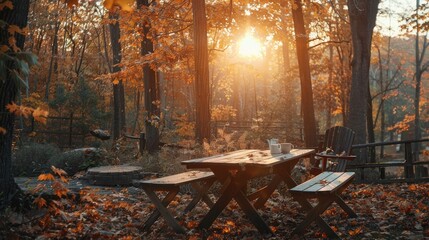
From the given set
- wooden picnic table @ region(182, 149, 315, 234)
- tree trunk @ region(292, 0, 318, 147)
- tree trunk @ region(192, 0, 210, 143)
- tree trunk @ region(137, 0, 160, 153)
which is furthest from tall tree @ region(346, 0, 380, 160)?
wooden picnic table @ region(182, 149, 315, 234)

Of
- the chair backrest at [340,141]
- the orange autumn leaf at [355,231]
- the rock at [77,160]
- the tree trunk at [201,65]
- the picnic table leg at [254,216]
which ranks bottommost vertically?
the orange autumn leaf at [355,231]

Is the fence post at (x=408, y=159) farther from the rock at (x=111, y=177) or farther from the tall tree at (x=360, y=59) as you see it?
the rock at (x=111, y=177)

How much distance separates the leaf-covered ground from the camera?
208 inches

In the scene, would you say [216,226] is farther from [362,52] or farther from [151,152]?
[362,52]

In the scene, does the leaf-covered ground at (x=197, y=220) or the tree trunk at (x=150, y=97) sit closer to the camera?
the leaf-covered ground at (x=197, y=220)

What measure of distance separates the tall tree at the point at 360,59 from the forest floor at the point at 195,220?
6.76m

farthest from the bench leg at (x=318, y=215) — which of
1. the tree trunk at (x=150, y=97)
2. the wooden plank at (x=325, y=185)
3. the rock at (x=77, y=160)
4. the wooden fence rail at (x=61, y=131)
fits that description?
the wooden fence rail at (x=61, y=131)

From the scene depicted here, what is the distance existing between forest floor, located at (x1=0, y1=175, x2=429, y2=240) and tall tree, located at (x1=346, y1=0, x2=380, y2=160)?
266 inches

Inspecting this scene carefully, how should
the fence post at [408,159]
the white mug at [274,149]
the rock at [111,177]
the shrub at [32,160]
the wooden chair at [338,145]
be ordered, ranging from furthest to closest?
the shrub at [32,160], the fence post at [408,159], the rock at [111,177], the wooden chair at [338,145], the white mug at [274,149]

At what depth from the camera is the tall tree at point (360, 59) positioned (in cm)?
1468

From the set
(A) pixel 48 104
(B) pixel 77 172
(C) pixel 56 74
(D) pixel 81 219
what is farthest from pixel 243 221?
(C) pixel 56 74

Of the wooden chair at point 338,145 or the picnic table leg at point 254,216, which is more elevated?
the wooden chair at point 338,145

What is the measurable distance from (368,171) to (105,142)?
9196 millimetres

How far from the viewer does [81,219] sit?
19.5ft
